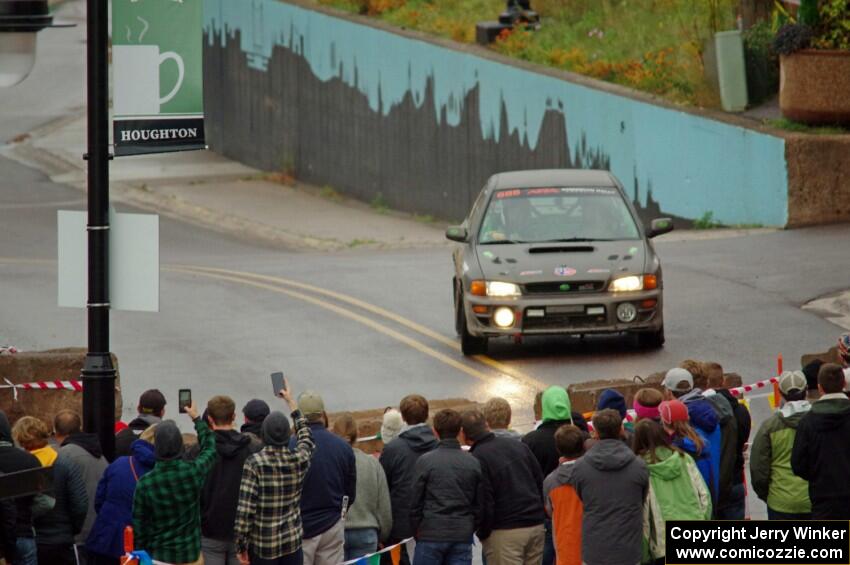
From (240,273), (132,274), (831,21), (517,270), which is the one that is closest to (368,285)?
(240,273)

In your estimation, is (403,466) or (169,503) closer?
(169,503)

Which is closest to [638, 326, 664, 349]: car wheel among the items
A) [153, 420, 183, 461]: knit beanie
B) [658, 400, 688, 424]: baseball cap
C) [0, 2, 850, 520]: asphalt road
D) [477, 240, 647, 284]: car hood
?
[0, 2, 850, 520]: asphalt road

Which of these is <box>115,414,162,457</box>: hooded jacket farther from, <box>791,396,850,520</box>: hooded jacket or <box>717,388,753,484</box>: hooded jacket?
<box>791,396,850,520</box>: hooded jacket

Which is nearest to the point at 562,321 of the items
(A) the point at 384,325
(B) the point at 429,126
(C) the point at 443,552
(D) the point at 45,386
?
(A) the point at 384,325

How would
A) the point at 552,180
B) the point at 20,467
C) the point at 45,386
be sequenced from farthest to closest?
1. the point at 552,180
2. the point at 45,386
3. the point at 20,467

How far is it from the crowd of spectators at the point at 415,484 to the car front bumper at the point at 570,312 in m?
6.67

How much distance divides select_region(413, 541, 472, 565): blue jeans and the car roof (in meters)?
9.29

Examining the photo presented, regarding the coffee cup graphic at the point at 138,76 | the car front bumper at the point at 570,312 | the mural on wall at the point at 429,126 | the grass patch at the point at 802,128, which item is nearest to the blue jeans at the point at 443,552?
the coffee cup graphic at the point at 138,76

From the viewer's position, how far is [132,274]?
1010 cm

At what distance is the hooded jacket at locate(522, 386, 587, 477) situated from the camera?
10.4m

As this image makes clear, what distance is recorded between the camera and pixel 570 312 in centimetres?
1725

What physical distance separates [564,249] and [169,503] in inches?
362

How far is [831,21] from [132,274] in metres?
19.5

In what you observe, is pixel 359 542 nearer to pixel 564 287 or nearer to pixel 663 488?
pixel 663 488
